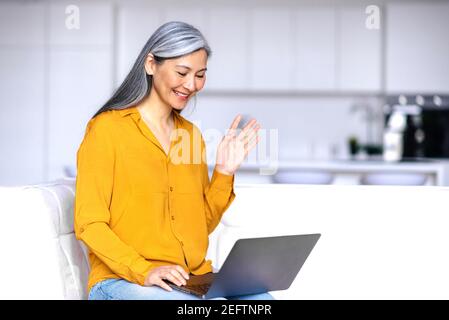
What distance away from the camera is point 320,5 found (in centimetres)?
654

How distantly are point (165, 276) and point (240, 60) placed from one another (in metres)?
5.25

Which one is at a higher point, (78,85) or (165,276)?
(78,85)

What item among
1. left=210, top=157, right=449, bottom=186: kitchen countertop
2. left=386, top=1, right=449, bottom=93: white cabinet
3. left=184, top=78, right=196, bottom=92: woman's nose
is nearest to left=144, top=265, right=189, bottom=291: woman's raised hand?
left=184, top=78, right=196, bottom=92: woman's nose

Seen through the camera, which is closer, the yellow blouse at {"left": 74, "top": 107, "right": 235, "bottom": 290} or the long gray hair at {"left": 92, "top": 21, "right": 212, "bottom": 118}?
the yellow blouse at {"left": 74, "top": 107, "right": 235, "bottom": 290}

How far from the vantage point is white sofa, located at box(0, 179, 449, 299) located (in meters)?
1.93

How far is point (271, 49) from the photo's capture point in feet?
21.5

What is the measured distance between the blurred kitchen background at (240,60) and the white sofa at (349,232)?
4.49m

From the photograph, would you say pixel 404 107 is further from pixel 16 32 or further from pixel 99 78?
pixel 16 32

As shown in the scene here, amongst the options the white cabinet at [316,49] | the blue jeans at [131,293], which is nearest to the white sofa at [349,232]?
the blue jeans at [131,293]

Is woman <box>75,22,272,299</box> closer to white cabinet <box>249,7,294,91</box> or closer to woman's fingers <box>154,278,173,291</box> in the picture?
woman's fingers <box>154,278,173,291</box>

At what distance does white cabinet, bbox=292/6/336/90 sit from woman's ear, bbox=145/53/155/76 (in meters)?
4.96

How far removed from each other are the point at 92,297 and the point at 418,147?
5.55m

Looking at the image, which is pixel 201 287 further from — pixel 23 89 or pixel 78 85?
pixel 23 89

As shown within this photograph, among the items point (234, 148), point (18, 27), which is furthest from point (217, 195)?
point (18, 27)
